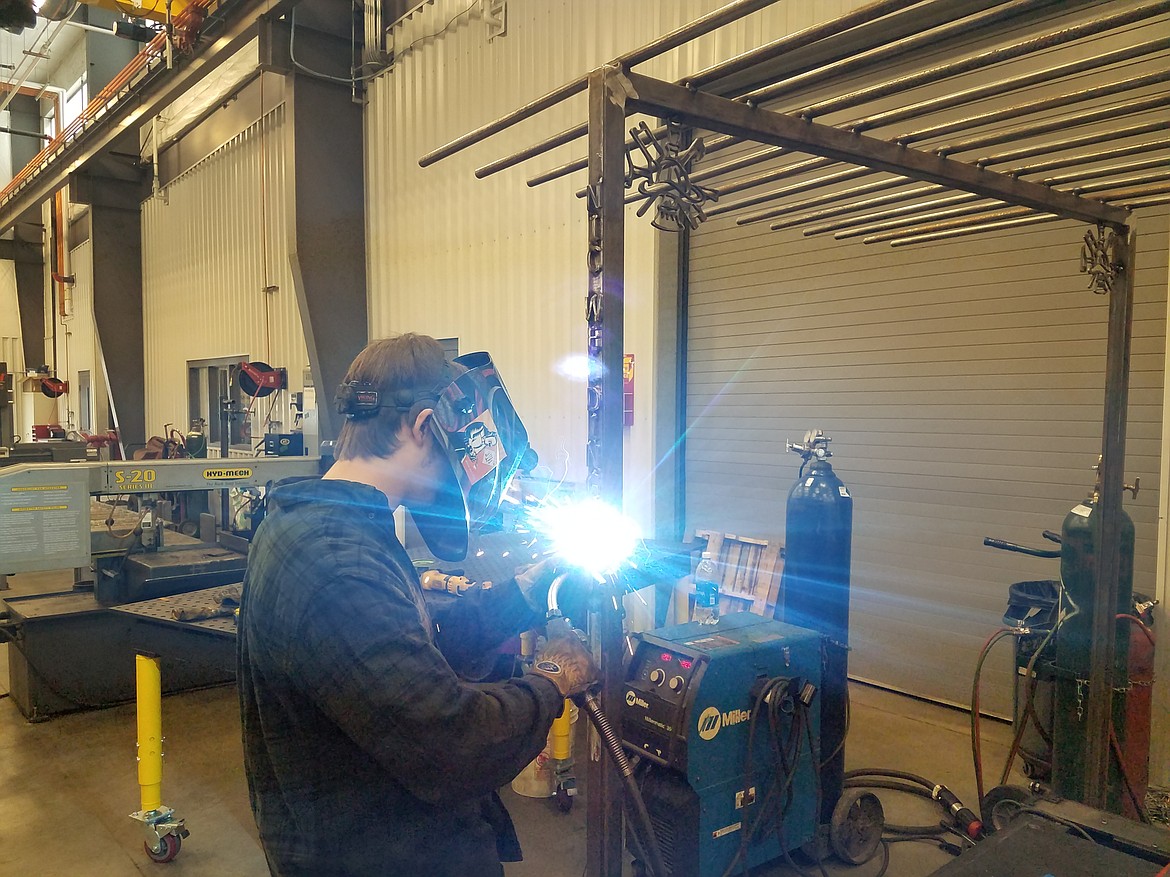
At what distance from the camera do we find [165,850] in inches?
107

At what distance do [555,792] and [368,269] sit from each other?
506 centimetres

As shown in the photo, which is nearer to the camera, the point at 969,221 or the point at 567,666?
the point at 567,666

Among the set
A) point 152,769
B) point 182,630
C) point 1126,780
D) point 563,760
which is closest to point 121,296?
point 182,630

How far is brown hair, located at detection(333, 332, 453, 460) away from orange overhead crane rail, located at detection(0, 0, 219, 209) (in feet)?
19.7

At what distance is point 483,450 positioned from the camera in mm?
1466

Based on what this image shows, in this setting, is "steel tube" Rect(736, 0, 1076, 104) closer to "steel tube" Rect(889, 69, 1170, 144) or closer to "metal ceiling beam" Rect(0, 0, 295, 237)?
"steel tube" Rect(889, 69, 1170, 144)

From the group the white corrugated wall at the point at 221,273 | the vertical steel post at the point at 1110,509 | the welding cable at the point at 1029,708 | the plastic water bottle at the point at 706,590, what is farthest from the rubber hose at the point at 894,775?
the white corrugated wall at the point at 221,273

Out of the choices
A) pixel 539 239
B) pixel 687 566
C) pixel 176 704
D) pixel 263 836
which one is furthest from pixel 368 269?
pixel 263 836

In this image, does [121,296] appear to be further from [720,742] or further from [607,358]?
[607,358]

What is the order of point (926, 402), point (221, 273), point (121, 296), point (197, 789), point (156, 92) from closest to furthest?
point (197, 789), point (926, 402), point (156, 92), point (221, 273), point (121, 296)

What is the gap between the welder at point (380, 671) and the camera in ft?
3.51

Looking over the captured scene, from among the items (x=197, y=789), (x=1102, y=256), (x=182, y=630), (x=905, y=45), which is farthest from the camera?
(x=182, y=630)

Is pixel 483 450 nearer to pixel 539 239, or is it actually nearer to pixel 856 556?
pixel 856 556

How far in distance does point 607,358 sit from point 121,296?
11597 millimetres
